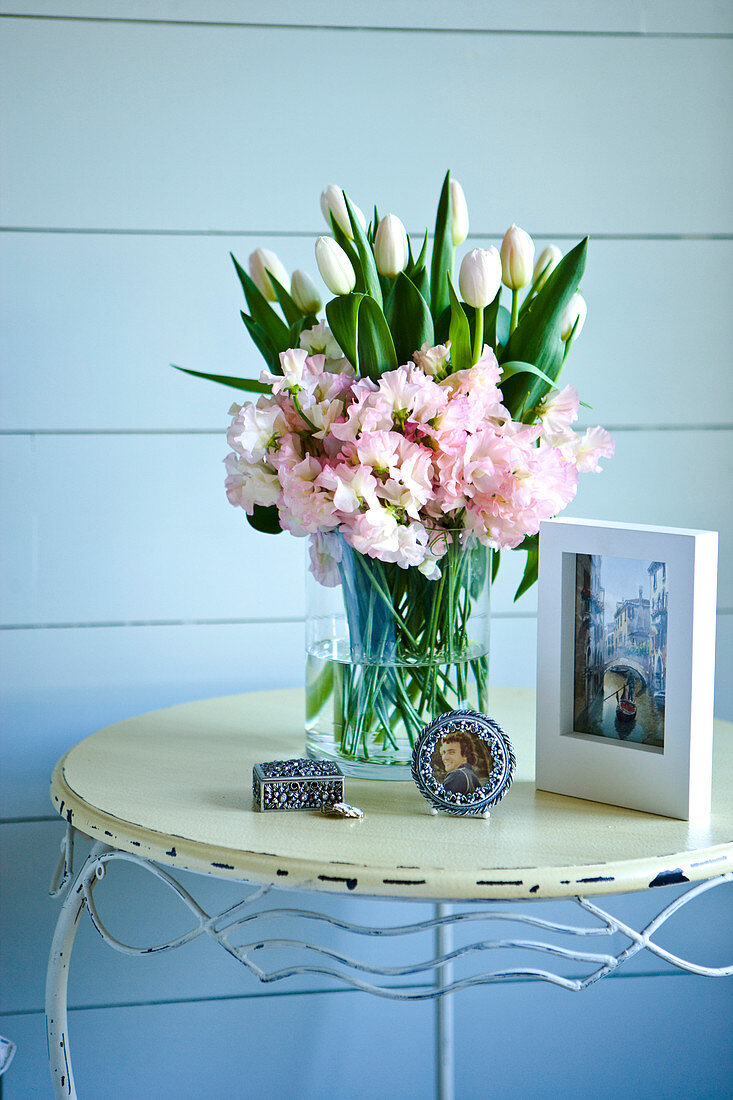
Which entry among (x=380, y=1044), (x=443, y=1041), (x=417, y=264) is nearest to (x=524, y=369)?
(x=417, y=264)

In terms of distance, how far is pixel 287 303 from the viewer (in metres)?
0.97

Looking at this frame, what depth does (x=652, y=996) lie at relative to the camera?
4.65ft

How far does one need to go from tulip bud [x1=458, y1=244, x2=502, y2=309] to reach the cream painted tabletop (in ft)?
1.37

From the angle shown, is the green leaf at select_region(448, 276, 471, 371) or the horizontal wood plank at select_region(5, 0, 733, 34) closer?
the green leaf at select_region(448, 276, 471, 371)

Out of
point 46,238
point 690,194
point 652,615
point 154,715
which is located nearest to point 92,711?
point 154,715

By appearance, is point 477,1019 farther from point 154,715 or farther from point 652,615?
point 652,615

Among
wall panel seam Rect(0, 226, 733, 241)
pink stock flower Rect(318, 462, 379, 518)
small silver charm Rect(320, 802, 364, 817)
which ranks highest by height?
wall panel seam Rect(0, 226, 733, 241)

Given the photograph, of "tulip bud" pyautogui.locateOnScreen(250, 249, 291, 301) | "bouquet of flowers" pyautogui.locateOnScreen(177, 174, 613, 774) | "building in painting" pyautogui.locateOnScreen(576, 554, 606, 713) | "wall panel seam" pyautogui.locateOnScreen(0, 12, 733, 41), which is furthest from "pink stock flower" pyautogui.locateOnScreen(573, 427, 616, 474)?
"wall panel seam" pyautogui.locateOnScreen(0, 12, 733, 41)

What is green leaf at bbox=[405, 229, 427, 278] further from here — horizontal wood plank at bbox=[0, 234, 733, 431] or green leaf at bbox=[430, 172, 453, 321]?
horizontal wood plank at bbox=[0, 234, 733, 431]

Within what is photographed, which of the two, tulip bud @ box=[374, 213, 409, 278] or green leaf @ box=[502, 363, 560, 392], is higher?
tulip bud @ box=[374, 213, 409, 278]

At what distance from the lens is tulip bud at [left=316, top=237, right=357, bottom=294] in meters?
0.85

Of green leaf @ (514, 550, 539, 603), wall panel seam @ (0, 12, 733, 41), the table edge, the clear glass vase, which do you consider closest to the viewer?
the table edge

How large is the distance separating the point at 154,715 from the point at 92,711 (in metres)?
0.22

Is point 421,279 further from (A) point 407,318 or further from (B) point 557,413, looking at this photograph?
(B) point 557,413
